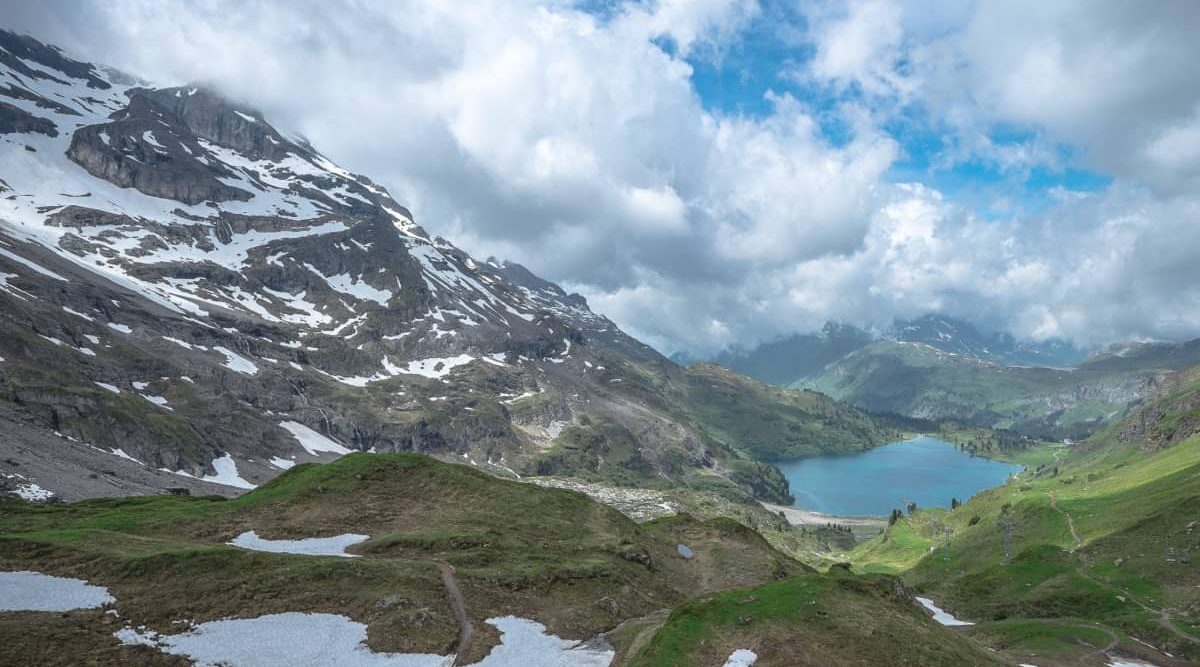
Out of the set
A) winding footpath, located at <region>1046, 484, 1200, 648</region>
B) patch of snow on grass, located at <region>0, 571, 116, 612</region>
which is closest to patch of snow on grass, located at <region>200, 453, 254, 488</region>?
patch of snow on grass, located at <region>0, 571, 116, 612</region>

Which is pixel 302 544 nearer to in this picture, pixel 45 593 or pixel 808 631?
pixel 45 593

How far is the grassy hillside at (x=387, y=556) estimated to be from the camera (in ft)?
148

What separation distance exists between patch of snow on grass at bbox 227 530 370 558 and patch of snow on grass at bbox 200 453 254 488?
464 feet

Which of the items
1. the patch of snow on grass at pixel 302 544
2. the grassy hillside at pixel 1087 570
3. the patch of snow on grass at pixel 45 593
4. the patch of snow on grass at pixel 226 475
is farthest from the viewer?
the patch of snow on grass at pixel 226 475

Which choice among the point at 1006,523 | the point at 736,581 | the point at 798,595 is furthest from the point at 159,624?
the point at 1006,523

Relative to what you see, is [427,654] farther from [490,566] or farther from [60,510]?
[60,510]

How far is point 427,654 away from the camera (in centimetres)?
4381

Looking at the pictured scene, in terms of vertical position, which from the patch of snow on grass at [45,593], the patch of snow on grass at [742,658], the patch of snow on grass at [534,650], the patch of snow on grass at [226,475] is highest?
the patch of snow on grass at [226,475]

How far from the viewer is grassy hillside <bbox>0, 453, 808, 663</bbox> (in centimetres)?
4512

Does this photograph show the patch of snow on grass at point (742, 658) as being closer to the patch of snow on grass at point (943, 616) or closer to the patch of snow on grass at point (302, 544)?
the patch of snow on grass at point (302, 544)

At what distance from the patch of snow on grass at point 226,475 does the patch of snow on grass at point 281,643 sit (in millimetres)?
159828

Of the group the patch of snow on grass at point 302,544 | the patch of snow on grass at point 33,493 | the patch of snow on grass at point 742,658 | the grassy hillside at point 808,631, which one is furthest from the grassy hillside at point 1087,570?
the patch of snow on grass at point 33,493

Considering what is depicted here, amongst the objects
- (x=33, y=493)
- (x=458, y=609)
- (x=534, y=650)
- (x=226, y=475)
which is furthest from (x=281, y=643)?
(x=226, y=475)

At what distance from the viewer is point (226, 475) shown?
190500mm
